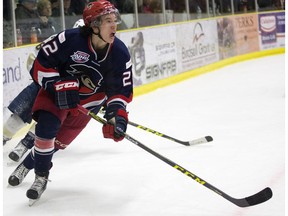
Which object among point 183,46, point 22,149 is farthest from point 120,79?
point 183,46

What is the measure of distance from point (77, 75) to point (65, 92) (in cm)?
23

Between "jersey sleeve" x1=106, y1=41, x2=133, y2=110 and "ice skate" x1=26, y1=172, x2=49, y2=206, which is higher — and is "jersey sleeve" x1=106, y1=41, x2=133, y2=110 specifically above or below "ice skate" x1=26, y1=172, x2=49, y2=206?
above

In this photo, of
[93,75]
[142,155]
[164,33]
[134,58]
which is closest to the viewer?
[93,75]

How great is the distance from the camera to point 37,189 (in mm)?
2367

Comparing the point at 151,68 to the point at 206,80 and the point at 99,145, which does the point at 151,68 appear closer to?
the point at 206,80

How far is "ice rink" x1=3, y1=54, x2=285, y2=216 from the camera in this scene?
2312 millimetres

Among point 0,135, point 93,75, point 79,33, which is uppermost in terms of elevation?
point 79,33

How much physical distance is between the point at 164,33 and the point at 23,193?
416 cm

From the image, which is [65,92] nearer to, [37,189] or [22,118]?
[37,189]

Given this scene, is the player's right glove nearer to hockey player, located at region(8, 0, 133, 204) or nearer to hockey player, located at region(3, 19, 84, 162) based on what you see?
hockey player, located at region(8, 0, 133, 204)

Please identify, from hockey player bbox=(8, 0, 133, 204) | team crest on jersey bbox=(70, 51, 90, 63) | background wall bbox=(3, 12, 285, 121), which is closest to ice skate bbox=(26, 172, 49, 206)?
hockey player bbox=(8, 0, 133, 204)

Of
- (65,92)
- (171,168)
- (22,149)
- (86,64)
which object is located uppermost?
(86,64)

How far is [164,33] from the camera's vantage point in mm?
6438

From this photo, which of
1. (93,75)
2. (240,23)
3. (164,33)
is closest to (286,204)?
(93,75)
